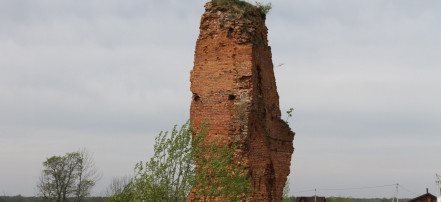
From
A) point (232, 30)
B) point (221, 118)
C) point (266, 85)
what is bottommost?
point (221, 118)

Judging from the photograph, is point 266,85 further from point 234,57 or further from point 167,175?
point 167,175

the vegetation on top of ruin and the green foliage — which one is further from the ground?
the vegetation on top of ruin

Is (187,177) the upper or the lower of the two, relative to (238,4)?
lower

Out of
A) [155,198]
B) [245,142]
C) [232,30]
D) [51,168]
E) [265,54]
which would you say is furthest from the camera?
[51,168]

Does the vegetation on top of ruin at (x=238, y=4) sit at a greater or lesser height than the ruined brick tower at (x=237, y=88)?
greater

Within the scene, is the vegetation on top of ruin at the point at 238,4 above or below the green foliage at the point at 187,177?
above

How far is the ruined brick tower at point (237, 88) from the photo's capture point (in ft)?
41.9

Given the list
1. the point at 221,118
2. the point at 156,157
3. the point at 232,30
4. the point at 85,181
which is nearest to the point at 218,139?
the point at 221,118

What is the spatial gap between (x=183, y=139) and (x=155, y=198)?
1419 millimetres

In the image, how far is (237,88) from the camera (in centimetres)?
1298

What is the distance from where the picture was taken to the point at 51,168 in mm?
33719

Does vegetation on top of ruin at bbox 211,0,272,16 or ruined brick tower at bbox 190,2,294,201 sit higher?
vegetation on top of ruin at bbox 211,0,272,16

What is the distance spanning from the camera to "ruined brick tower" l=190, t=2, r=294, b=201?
12.8 meters

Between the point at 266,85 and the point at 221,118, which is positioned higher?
the point at 266,85
